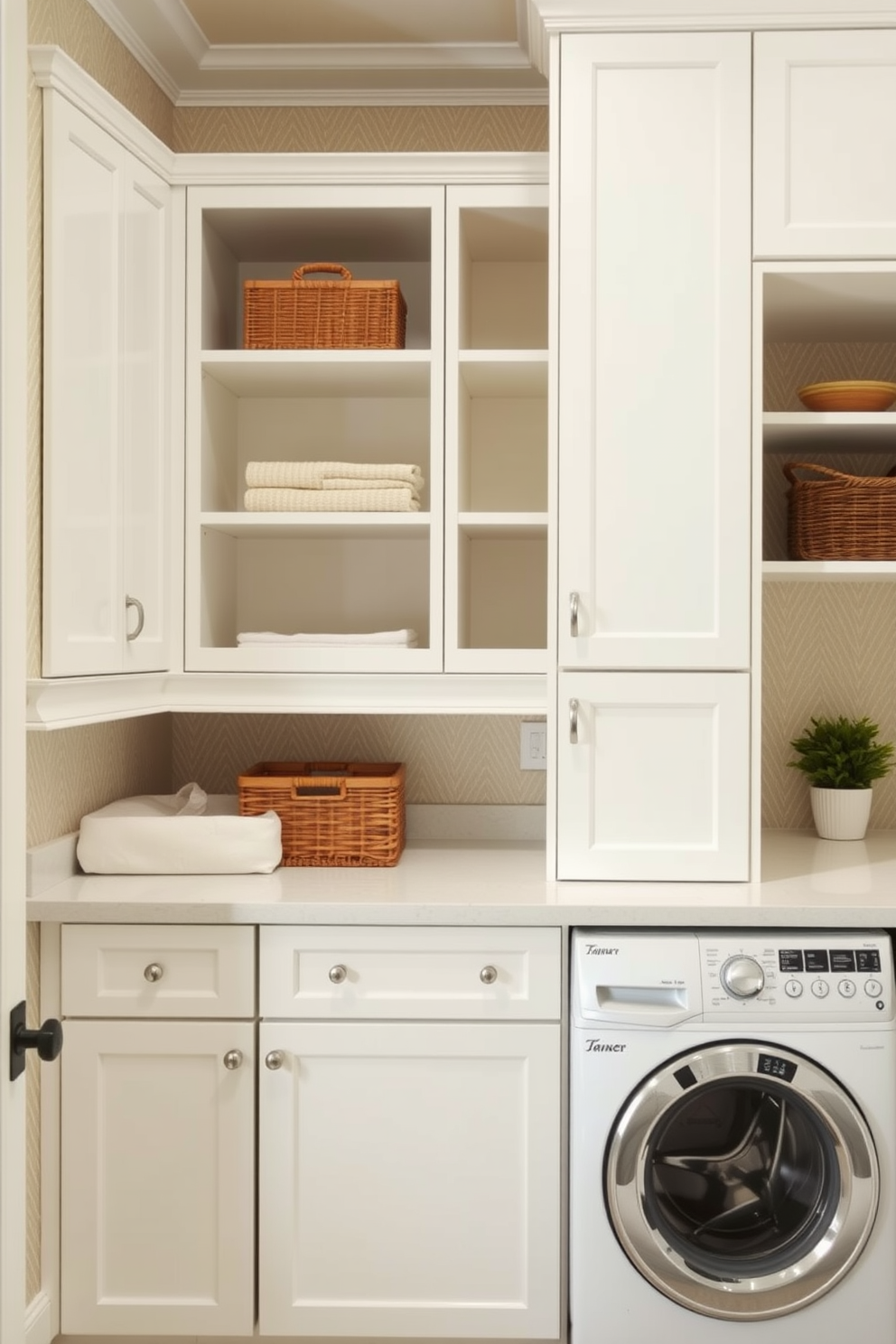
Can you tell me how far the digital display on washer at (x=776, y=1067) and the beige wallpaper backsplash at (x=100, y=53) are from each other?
2138mm

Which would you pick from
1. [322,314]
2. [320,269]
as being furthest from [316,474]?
[320,269]

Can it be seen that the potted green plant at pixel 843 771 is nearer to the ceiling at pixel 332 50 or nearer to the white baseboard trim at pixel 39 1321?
the ceiling at pixel 332 50

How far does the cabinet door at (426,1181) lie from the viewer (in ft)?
6.57

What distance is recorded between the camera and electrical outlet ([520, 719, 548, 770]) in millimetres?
2668

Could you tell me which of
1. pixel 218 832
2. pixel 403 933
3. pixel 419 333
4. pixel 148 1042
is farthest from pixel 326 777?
pixel 419 333

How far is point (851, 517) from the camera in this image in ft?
7.63

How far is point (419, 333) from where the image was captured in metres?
2.70

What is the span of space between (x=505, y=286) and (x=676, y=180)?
61cm

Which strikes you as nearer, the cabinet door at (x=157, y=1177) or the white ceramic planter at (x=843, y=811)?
the cabinet door at (x=157, y=1177)

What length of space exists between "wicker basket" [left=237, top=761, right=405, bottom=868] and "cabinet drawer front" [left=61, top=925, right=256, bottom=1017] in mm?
370

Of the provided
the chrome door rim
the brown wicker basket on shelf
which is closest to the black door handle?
the chrome door rim

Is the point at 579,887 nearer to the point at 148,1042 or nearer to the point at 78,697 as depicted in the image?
the point at 148,1042

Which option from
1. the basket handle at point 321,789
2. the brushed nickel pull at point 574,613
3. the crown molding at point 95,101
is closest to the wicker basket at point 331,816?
the basket handle at point 321,789

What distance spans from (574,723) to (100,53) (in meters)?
1.63
